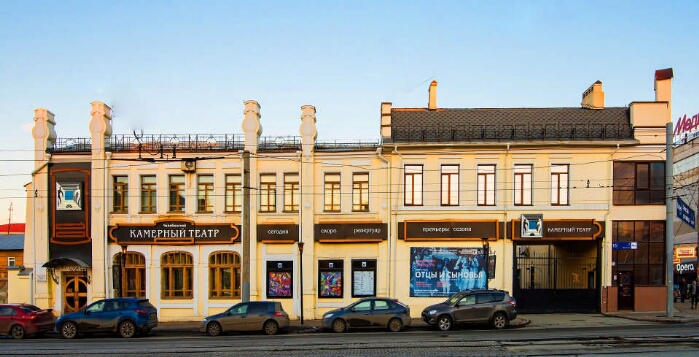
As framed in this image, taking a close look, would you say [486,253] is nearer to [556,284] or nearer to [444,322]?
[556,284]

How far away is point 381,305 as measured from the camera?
22.9 m

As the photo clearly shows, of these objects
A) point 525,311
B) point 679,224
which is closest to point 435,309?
point 525,311

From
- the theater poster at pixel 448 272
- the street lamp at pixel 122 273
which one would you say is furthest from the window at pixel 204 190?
the theater poster at pixel 448 272

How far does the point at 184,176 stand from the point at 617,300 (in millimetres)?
21368

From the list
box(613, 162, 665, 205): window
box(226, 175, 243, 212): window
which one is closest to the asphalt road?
box(613, 162, 665, 205): window

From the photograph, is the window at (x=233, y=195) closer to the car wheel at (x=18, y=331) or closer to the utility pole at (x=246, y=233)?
the utility pole at (x=246, y=233)

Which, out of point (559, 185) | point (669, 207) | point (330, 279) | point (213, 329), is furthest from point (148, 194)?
point (669, 207)

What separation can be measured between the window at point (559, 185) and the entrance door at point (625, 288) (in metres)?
4.28

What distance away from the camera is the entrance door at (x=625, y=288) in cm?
2773

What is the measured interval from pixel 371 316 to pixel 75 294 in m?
15.6

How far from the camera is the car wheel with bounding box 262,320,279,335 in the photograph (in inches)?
904

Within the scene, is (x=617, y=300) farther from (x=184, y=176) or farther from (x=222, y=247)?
(x=184, y=176)

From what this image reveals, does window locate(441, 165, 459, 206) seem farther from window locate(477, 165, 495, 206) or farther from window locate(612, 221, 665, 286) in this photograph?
window locate(612, 221, 665, 286)

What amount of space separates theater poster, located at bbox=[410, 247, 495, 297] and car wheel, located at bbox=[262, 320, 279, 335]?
25.7ft
